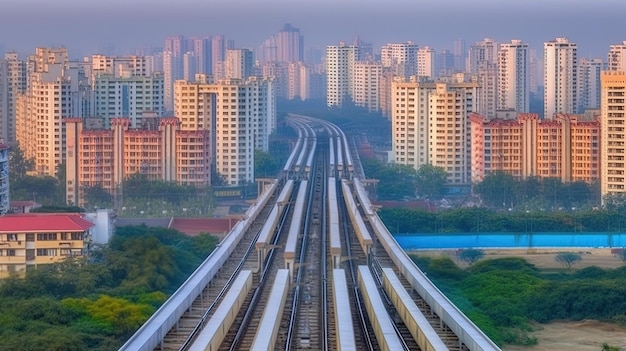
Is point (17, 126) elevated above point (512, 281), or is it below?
above

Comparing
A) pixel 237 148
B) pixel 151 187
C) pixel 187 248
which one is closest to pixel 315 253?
pixel 187 248

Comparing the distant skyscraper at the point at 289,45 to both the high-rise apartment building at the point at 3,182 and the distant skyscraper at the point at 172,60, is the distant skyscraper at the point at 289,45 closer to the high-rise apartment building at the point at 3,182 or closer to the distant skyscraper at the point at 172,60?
the distant skyscraper at the point at 172,60

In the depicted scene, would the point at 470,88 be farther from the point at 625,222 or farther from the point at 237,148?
the point at 625,222

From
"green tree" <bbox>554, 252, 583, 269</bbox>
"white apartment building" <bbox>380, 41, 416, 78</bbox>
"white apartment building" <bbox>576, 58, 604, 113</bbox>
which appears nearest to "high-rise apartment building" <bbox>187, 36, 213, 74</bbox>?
"white apartment building" <bbox>380, 41, 416, 78</bbox>

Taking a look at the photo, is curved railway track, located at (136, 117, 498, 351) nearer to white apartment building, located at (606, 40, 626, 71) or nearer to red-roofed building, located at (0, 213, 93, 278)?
red-roofed building, located at (0, 213, 93, 278)

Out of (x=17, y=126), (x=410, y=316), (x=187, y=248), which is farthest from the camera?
(x=17, y=126)

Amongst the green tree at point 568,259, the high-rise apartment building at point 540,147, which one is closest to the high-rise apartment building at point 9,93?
the high-rise apartment building at point 540,147

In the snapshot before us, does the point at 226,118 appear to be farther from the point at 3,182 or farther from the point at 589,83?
the point at 589,83

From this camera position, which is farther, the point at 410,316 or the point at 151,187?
the point at 151,187

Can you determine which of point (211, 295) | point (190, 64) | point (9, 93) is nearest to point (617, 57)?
point (9, 93)
